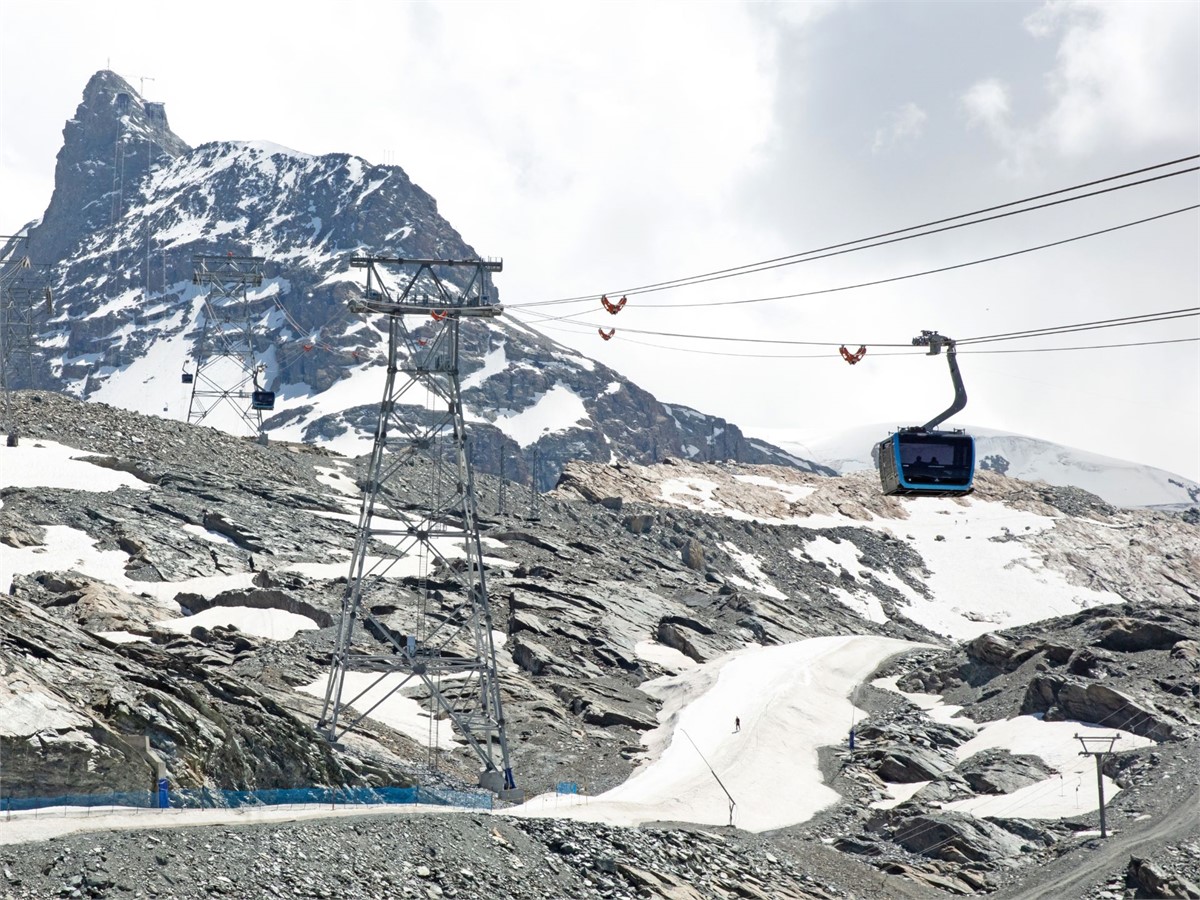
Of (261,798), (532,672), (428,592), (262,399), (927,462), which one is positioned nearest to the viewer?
(927,462)

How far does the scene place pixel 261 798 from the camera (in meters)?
40.1

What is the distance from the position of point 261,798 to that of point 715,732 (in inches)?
1480

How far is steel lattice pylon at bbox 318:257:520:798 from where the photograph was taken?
53625mm

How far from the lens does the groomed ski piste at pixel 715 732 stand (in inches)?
1678

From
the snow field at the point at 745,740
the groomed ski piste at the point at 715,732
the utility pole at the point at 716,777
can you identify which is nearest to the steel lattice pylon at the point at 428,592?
the groomed ski piste at the point at 715,732

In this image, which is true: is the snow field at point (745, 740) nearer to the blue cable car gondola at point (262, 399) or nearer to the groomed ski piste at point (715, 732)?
the groomed ski piste at point (715, 732)

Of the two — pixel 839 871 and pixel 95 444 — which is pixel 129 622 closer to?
pixel 839 871

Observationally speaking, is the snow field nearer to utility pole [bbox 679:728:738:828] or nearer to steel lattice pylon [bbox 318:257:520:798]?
utility pole [bbox 679:728:738:828]

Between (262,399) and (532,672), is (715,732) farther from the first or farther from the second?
(262,399)

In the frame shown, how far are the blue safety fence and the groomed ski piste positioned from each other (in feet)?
2.20

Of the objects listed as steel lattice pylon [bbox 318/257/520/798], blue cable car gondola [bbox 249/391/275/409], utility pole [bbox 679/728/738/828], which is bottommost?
utility pole [bbox 679/728/738/828]

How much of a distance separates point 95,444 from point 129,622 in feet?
158

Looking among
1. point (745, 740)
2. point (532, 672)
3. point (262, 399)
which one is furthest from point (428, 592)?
point (262, 399)

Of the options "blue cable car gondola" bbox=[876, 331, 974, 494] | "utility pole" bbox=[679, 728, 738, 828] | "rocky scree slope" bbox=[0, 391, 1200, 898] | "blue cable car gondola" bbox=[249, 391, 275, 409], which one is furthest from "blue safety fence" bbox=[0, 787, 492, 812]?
"blue cable car gondola" bbox=[249, 391, 275, 409]
